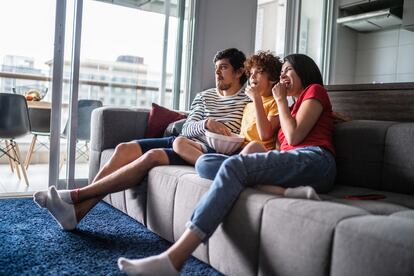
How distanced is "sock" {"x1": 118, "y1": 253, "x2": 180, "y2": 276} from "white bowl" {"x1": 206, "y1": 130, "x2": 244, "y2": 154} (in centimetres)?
79

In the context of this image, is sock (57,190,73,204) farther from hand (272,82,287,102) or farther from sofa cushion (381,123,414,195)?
sofa cushion (381,123,414,195)

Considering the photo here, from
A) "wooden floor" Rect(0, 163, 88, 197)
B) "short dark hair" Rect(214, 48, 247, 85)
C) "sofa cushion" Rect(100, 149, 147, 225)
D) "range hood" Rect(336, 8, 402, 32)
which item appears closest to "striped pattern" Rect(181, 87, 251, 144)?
"short dark hair" Rect(214, 48, 247, 85)

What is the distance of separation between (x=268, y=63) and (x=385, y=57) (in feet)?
11.3

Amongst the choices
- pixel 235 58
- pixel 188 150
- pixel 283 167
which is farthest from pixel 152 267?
pixel 235 58

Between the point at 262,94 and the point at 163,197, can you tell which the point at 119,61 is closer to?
the point at 262,94

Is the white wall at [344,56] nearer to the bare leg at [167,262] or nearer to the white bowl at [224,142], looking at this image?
the white bowl at [224,142]

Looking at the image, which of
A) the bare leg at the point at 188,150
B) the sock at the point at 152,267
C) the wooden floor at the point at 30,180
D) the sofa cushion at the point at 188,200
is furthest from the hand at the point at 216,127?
the wooden floor at the point at 30,180

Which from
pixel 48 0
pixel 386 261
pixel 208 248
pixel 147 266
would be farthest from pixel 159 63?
pixel 386 261

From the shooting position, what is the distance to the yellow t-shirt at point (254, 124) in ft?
6.20

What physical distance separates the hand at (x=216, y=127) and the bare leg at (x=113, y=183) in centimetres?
30

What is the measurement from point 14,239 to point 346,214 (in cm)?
143

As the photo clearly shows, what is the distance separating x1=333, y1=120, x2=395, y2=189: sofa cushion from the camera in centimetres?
170

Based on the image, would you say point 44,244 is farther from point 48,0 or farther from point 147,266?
point 48,0

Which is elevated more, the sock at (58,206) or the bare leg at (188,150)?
the bare leg at (188,150)
